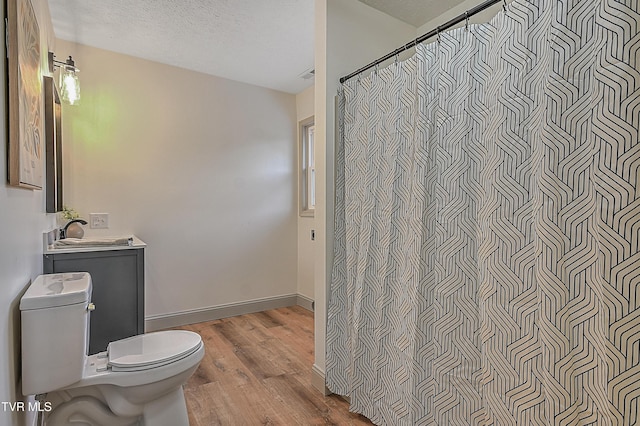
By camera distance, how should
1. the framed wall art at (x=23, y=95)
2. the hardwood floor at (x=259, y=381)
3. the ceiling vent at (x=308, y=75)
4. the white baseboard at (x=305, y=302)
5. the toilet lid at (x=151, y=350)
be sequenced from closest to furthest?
the framed wall art at (x=23, y=95) → the toilet lid at (x=151, y=350) → the hardwood floor at (x=259, y=381) → the ceiling vent at (x=308, y=75) → the white baseboard at (x=305, y=302)

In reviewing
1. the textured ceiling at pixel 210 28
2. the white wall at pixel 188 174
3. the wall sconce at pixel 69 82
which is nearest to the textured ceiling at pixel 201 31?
the textured ceiling at pixel 210 28

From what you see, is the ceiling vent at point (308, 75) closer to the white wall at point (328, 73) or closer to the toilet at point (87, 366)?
the white wall at point (328, 73)

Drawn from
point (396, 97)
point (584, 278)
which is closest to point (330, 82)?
point (396, 97)

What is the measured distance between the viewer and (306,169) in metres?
3.87

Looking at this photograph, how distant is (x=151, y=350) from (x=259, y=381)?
0.91 metres

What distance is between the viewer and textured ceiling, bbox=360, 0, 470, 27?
6.85 feet

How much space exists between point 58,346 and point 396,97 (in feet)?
5.92

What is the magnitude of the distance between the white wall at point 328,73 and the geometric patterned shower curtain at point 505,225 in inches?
8.4

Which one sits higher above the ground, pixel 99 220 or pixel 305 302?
pixel 99 220

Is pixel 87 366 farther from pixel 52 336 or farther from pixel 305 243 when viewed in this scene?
pixel 305 243

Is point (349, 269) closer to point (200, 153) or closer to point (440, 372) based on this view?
point (440, 372)

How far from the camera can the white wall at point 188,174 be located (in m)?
2.84

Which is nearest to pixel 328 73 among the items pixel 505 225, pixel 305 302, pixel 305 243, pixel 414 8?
pixel 414 8

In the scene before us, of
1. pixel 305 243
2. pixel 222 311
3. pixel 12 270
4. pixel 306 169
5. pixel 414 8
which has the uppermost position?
pixel 414 8
